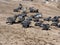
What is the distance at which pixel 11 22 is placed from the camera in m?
10.7

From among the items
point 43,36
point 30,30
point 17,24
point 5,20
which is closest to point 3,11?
point 5,20

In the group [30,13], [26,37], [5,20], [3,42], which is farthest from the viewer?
[30,13]

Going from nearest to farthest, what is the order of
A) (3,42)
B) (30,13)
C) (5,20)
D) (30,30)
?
(3,42) < (30,30) < (5,20) < (30,13)

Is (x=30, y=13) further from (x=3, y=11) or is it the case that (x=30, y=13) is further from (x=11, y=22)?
(x=11, y=22)

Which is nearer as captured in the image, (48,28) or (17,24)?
(48,28)

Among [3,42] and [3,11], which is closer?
[3,42]

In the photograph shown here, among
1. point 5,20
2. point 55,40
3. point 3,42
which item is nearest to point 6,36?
point 3,42

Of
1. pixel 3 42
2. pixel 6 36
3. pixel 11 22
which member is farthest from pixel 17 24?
pixel 3 42

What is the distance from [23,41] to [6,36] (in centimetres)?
85

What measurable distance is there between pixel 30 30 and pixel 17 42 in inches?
60.1

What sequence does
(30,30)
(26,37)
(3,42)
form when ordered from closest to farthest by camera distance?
(3,42)
(26,37)
(30,30)

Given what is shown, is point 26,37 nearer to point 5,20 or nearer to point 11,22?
point 11,22

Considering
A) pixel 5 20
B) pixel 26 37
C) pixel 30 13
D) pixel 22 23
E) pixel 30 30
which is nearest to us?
pixel 26 37

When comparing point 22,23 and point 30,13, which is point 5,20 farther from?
point 30,13
